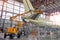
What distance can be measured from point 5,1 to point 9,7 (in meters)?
1.73

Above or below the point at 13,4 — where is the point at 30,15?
below

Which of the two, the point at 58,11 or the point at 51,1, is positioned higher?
the point at 51,1

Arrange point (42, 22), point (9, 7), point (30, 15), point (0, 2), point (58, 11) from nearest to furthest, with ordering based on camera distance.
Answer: point (30, 15) < point (42, 22) < point (0, 2) < point (9, 7) < point (58, 11)

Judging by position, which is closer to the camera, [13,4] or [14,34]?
[14,34]

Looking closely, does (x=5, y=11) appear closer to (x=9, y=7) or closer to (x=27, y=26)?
(x=9, y=7)

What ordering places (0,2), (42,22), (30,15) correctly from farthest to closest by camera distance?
1. (0,2)
2. (42,22)
3. (30,15)

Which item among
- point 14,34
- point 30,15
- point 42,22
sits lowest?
point 14,34

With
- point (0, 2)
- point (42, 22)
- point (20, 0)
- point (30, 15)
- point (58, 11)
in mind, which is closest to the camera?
point (30, 15)

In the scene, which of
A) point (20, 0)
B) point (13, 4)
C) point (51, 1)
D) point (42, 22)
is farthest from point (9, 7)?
point (42, 22)

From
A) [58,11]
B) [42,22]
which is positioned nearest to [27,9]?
[42,22]

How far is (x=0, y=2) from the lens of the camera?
85.6 feet

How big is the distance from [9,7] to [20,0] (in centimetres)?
360

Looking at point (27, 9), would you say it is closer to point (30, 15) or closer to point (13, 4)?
point (30, 15)

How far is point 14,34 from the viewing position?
60.0ft
